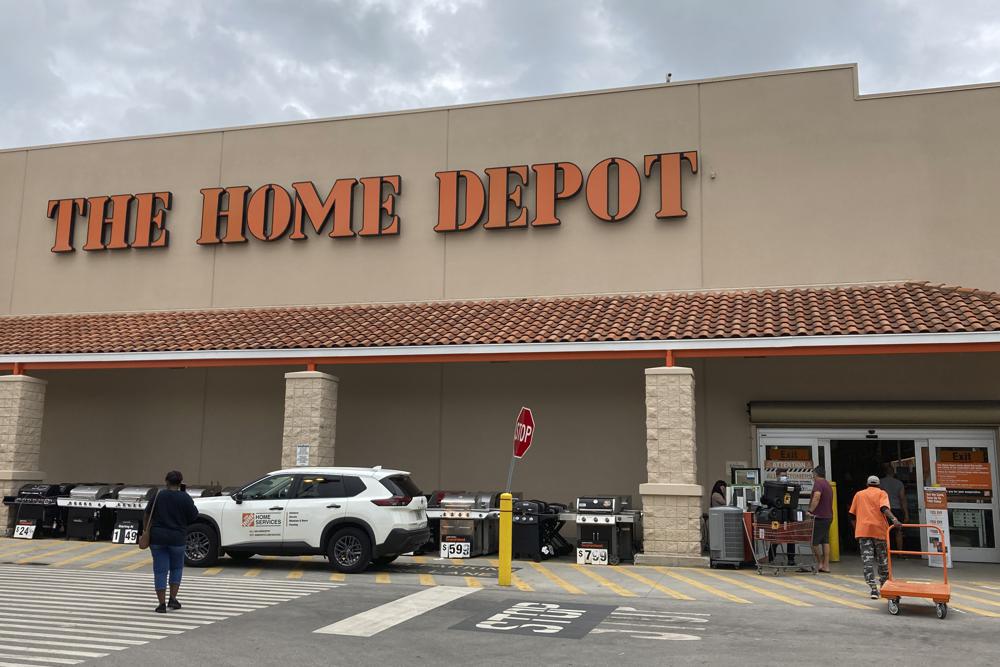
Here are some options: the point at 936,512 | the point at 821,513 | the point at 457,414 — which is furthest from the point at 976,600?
the point at 457,414

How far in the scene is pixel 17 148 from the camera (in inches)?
960

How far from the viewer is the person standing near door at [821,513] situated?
14.3 meters

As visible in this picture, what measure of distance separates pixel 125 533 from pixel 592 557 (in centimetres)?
958

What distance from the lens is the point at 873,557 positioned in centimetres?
1194

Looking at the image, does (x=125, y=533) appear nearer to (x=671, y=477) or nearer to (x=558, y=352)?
(x=558, y=352)

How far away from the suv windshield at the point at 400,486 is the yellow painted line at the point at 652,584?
3687 mm

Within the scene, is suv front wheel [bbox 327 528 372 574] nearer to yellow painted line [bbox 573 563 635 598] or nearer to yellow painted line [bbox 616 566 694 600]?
yellow painted line [bbox 573 563 635 598]

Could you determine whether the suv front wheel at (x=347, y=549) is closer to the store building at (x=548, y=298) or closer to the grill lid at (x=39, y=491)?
the store building at (x=548, y=298)

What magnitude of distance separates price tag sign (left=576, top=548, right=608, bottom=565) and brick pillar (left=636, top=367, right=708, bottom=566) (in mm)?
594

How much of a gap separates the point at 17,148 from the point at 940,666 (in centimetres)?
2545

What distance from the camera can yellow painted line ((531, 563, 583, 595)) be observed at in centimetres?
1222

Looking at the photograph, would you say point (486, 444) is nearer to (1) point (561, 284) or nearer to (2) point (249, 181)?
(1) point (561, 284)

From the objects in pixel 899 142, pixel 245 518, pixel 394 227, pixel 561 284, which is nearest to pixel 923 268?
pixel 899 142

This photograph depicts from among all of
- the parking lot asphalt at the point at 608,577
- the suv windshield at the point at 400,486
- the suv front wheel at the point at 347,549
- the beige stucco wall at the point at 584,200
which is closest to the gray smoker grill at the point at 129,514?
the parking lot asphalt at the point at 608,577
